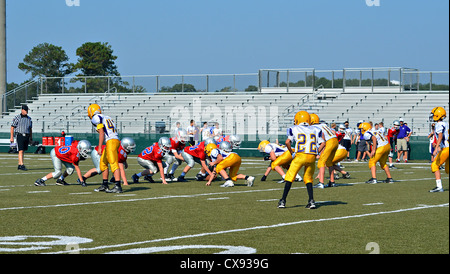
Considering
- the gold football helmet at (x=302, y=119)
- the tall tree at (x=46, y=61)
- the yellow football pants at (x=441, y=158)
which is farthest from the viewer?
the tall tree at (x=46, y=61)

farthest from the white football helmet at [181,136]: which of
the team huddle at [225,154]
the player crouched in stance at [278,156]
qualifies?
the player crouched in stance at [278,156]

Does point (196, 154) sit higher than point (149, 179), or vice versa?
point (196, 154)

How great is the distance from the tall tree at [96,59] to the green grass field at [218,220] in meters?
55.8

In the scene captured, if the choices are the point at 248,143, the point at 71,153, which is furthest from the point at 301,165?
the point at 248,143

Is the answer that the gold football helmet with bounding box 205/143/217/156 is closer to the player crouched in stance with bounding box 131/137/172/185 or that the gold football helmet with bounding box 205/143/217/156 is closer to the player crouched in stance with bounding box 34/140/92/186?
the player crouched in stance with bounding box 131/137/172/185

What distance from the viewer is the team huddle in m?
11.5

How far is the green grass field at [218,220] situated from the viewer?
7.53 m

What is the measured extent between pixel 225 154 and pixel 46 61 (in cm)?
5614

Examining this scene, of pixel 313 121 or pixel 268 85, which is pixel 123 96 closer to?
pixel 268 85

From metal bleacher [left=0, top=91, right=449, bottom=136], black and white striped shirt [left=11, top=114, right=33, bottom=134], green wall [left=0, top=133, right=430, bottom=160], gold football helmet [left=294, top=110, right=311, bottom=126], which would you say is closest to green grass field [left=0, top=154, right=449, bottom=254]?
gold football helmet [left=294, top=110, right=311, bottom=126]

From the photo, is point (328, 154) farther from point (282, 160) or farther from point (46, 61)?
point (46, 61)

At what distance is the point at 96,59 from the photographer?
71.1 m

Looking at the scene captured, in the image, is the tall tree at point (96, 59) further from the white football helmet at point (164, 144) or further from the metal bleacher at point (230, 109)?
the white football helmet at point (164, 144)

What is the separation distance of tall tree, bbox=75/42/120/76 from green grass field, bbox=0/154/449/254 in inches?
2195
